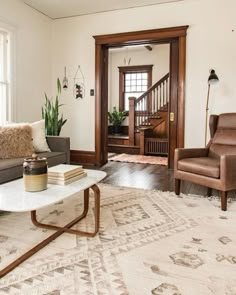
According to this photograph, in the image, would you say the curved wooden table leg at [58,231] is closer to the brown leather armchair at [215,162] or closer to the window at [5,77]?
the brown leather armchair at [215,162]

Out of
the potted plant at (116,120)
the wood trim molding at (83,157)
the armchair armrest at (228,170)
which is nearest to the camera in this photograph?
the armchair armrest at (228,170)

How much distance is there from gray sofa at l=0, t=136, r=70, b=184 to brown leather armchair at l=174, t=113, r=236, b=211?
1.40m

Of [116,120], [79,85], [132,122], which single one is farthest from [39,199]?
[116,120]

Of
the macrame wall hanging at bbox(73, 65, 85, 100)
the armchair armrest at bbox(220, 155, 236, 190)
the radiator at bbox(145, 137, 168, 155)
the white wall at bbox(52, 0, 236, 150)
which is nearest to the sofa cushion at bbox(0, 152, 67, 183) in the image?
the armchair armrest at bbox(220, 155, 236, 190)

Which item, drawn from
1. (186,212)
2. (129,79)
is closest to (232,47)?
(186,212)

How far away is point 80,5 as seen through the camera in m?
4.76

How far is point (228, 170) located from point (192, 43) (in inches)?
101

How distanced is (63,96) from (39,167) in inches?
149

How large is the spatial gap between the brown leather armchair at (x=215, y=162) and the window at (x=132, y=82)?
519cm

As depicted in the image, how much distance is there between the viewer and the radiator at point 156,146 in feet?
21.8

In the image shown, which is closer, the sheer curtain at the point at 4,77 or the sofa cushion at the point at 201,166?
the sofa cushion at the point at 201,166

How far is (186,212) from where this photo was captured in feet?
8.95

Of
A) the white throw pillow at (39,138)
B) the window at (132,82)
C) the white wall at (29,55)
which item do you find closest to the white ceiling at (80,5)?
the white wall at (29,55)

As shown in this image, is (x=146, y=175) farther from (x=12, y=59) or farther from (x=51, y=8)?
(x=51, y=8)
